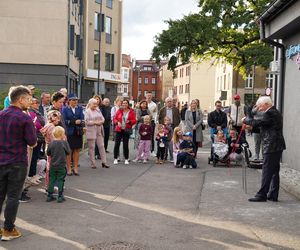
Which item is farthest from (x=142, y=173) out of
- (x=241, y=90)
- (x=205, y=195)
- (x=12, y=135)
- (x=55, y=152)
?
(x=241, y=90)

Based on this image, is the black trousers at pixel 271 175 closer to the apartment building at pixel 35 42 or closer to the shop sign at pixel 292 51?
the shop sign at pixel 292 51

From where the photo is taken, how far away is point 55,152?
27.4ft

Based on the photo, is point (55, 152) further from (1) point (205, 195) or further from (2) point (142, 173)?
(2) point (142, 173)

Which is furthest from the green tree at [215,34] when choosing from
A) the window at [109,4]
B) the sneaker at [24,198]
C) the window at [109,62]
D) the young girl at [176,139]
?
the window at [109,4]

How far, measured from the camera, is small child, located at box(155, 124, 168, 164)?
547 inches

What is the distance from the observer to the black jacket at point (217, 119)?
1443 cm

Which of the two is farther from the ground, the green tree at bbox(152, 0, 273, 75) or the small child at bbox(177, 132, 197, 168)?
the green tree at bbox(152, 0, 273, 75)

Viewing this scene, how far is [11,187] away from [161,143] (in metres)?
8.16

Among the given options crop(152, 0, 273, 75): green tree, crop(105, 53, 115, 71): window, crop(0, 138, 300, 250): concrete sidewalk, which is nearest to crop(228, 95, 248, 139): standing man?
crop(0, 138, 300, 250): concrete sidewalk

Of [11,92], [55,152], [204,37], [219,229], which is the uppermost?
[204,37]

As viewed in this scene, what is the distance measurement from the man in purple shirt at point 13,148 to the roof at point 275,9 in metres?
7.04

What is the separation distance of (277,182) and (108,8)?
46709mm

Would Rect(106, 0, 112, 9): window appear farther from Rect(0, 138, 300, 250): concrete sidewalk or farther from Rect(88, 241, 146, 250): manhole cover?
Rect(88, 241, 146, 250): manhole cover

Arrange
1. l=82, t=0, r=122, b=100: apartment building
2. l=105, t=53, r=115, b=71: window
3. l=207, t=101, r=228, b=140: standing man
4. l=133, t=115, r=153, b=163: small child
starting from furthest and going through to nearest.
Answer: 1. l=105, t=53, r=115, b=71: window
2. l=82, t=0, r=122, b=100: apartment building
3. l=207, t=101, r=228, b=140: standing man
4. l=133, t=115, r=153, b=163: small child
